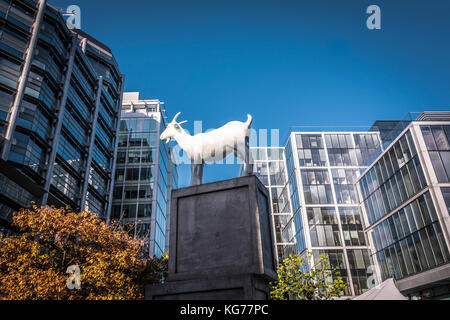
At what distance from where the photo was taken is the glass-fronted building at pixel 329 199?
176 ft

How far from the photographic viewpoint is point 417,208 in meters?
34.6

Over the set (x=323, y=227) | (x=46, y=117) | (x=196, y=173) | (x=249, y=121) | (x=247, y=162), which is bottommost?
(x=196, y=173)

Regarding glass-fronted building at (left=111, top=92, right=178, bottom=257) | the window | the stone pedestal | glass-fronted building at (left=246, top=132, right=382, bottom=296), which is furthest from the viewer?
glass-fronted building at (left=111, top=92, right=178, bottom=257)

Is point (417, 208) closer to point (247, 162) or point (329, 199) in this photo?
point (329, 199)

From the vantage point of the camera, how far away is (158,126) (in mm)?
63969

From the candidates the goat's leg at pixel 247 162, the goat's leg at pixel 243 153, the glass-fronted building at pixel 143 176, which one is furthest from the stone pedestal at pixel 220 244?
the glass-fronted building at pixel 143 176

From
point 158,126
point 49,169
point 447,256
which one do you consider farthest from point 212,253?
point 158,126

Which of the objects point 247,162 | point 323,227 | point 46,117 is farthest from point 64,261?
point 323,227

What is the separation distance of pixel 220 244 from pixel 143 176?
53249 mm

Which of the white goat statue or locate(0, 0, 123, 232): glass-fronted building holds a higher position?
locate(0, 0, 123, 232): glass-fronted building

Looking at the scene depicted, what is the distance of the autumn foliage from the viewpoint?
58.9 ft

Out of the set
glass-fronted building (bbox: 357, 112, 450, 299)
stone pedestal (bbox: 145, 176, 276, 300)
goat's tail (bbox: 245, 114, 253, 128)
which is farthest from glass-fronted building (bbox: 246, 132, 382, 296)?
stone pedestal (bbox: 145, 176, 276, 300)

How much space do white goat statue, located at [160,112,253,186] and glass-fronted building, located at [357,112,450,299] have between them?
94.8 ft

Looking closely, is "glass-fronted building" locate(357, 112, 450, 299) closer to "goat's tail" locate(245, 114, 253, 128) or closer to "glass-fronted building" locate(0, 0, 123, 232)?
"goat's tail" locate(245, 114, 253, 128)
